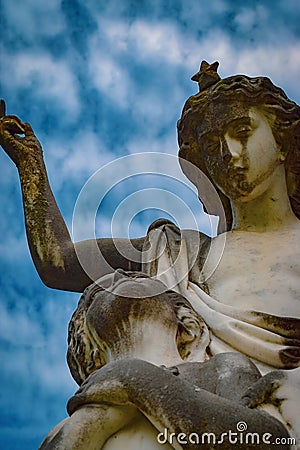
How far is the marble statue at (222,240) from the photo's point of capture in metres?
6.12

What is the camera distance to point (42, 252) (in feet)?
24.9

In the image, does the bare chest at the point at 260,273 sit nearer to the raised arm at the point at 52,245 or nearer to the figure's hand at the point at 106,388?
the raised arm at the point at 52,245

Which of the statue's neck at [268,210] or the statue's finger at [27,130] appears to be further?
the statue's finger at [27,130]

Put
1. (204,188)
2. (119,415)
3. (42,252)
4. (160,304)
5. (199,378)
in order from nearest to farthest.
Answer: (119,415) → (199,378) → (160,304) → (42,252) → (204,188)

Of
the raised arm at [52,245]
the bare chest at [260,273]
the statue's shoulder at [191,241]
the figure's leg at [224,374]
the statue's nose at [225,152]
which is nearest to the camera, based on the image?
the figure's leg at [224,374]

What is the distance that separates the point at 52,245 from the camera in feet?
25.0

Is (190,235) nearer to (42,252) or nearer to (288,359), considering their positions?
(42,252)

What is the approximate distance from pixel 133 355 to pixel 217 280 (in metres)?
1.55

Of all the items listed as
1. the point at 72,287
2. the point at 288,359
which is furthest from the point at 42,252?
the point at 288,359

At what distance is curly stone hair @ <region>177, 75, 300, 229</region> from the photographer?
761cm

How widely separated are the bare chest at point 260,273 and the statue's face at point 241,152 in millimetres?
408

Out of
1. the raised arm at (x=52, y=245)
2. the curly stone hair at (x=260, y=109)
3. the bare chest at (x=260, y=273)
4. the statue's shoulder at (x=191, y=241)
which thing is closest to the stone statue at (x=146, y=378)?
the bare chest at (x=260, y=273)

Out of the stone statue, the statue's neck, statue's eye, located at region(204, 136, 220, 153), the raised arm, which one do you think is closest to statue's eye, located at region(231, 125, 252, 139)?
statue's eye, located at region(204, 136, 220, 153)

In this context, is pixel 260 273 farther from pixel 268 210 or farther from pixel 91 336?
pixel 91 336
